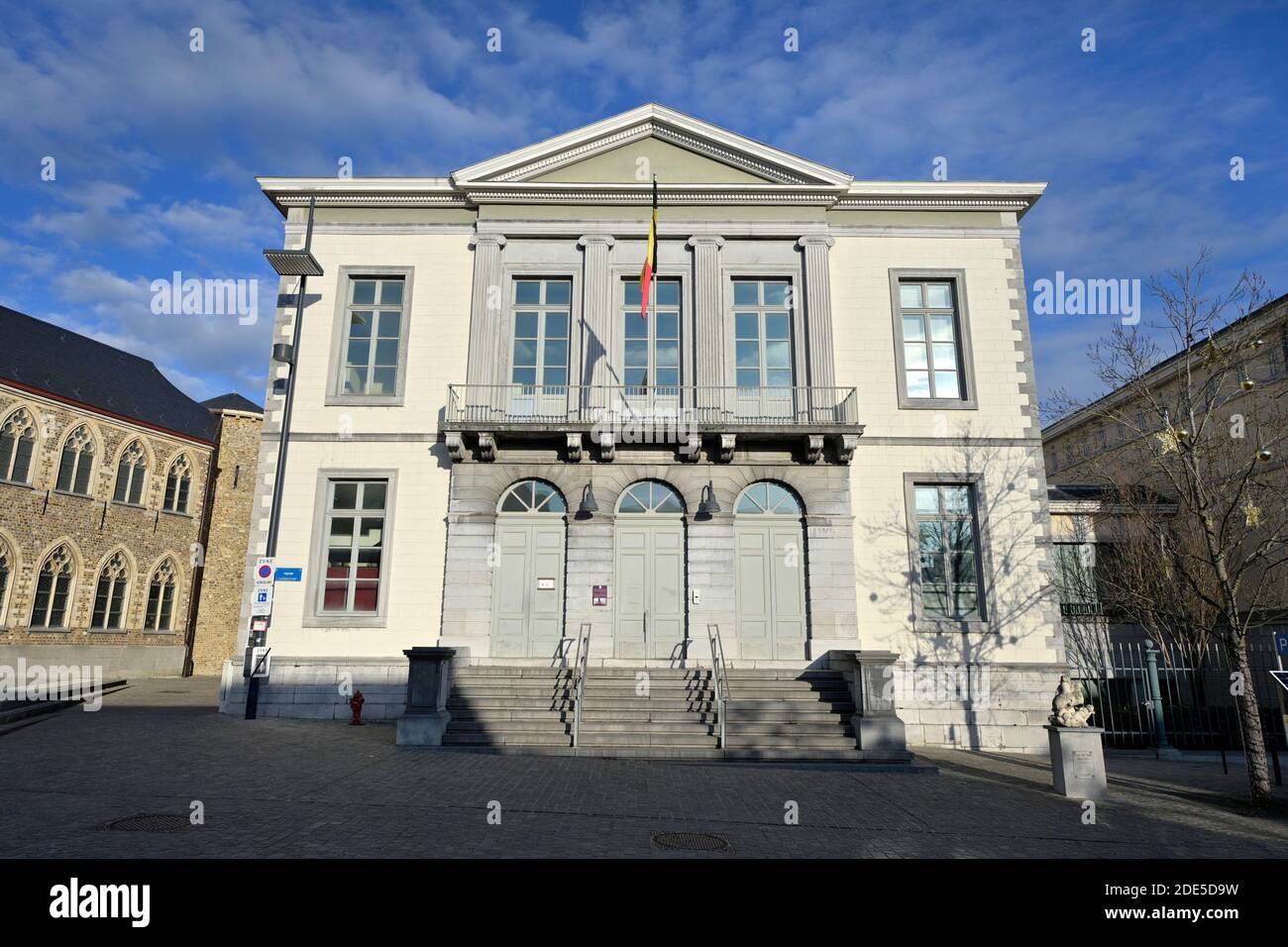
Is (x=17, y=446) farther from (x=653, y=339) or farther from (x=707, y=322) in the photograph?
(x=707, y=322)

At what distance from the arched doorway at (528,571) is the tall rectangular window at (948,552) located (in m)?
7.59

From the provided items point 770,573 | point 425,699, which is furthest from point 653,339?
point 425,699

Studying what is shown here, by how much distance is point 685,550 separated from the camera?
1552 centimetres

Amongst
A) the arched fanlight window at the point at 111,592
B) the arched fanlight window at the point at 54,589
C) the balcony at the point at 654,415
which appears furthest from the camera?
the arched fanlight window at the point at 111,592

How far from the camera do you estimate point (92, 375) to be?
99.5ft

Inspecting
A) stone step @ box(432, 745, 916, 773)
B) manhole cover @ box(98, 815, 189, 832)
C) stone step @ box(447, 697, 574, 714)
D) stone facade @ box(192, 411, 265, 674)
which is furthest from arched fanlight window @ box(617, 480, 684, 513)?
stone facade @ box(192, 411, 265, 674)

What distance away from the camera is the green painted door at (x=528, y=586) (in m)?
15.3

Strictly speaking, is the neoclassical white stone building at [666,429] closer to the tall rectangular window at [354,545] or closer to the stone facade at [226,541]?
the tall rectangular window at [354,545]

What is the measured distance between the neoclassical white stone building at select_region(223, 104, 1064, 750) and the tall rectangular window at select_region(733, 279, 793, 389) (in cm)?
5

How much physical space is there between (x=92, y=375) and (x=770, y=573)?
29.4 metres

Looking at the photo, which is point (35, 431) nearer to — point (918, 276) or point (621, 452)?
point (621, 452)

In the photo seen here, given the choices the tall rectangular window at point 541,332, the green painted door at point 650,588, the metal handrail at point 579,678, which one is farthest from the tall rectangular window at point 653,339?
the metal handrail at point 579,678

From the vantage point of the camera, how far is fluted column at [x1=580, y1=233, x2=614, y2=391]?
648 inches

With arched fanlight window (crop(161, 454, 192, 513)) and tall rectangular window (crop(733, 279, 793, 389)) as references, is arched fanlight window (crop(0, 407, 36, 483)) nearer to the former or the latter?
arched fanlight window (crop(161, 454, 192, 513))
